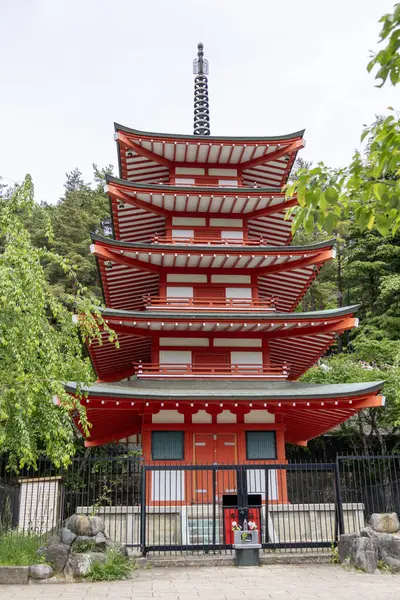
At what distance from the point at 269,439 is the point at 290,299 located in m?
7.09

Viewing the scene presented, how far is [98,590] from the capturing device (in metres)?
10.1

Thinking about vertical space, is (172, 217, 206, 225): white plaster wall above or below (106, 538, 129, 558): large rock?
above

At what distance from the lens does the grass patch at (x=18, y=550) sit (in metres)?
10.9

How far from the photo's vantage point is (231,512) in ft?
51.5

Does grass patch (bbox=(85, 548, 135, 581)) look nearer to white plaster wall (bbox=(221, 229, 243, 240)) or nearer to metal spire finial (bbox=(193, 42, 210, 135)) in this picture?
white plaster wall (bbox=(221, 229, 243, 240))

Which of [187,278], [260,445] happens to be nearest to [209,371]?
[260,445]

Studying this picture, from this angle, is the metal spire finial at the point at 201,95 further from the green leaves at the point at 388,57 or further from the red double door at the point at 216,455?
the green leaves at the point at 388,57

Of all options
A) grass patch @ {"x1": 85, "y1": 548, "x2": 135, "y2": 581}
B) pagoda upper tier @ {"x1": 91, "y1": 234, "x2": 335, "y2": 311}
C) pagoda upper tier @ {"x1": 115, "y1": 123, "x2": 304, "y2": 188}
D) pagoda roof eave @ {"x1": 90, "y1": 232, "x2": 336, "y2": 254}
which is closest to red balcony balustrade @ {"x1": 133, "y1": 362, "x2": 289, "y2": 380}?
pagoda upper tier @ {"x1": 91, "y1": 234, "x2": 335, "y2": 311}

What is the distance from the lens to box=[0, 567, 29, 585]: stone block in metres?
10.6

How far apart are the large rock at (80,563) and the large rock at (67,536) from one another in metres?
0.27

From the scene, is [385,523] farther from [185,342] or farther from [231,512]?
[185,342]

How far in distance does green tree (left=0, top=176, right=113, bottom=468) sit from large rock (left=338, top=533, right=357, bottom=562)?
704cm

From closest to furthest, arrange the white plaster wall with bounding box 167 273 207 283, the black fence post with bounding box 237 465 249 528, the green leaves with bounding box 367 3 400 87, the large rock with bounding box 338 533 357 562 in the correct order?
the green leaves with bounding box 367 3 400 87 < the large rock with bounding box 338 533 357 562 < the black fence post with bounding box 237 465 249 528 < the white plaster wall with bounding box 167 273 207 283

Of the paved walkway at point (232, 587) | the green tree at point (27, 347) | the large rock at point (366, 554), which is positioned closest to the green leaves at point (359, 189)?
the green tree at point (27, 347)
